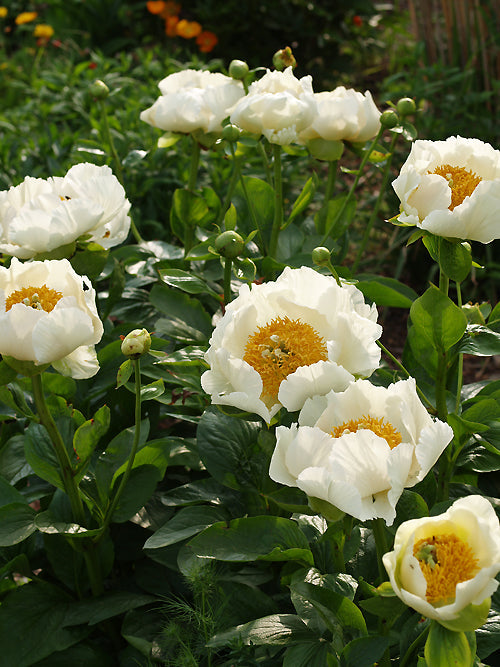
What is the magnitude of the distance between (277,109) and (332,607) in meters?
0.71

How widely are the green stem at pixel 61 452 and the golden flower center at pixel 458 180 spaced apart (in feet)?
1.80

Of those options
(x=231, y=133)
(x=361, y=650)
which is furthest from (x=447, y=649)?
(x=231, y=133)

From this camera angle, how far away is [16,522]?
101 cm

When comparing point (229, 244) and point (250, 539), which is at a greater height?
point (229, 244)

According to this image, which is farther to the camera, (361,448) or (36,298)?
(36,298)

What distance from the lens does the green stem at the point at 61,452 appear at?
89 centimetres

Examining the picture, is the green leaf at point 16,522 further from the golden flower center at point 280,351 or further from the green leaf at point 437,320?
the green leaf at point 437,320

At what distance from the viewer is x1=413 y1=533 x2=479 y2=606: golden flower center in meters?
0.65

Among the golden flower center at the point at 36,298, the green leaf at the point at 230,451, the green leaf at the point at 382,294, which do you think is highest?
the golden flower center at the point at 36,298

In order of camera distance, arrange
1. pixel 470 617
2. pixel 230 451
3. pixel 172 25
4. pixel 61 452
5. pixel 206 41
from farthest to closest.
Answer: pixel 172 25 < pixel 206 41 < pixel 230 451 < pixel 61 452 < pixel 470 617

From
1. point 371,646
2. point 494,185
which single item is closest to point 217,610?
point 371,646

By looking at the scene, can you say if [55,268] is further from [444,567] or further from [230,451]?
[444,567]

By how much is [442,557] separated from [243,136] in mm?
813

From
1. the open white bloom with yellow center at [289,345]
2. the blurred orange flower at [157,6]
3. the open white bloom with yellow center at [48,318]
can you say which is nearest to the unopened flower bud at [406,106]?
the open white bloom with yellow center at [289,345]
